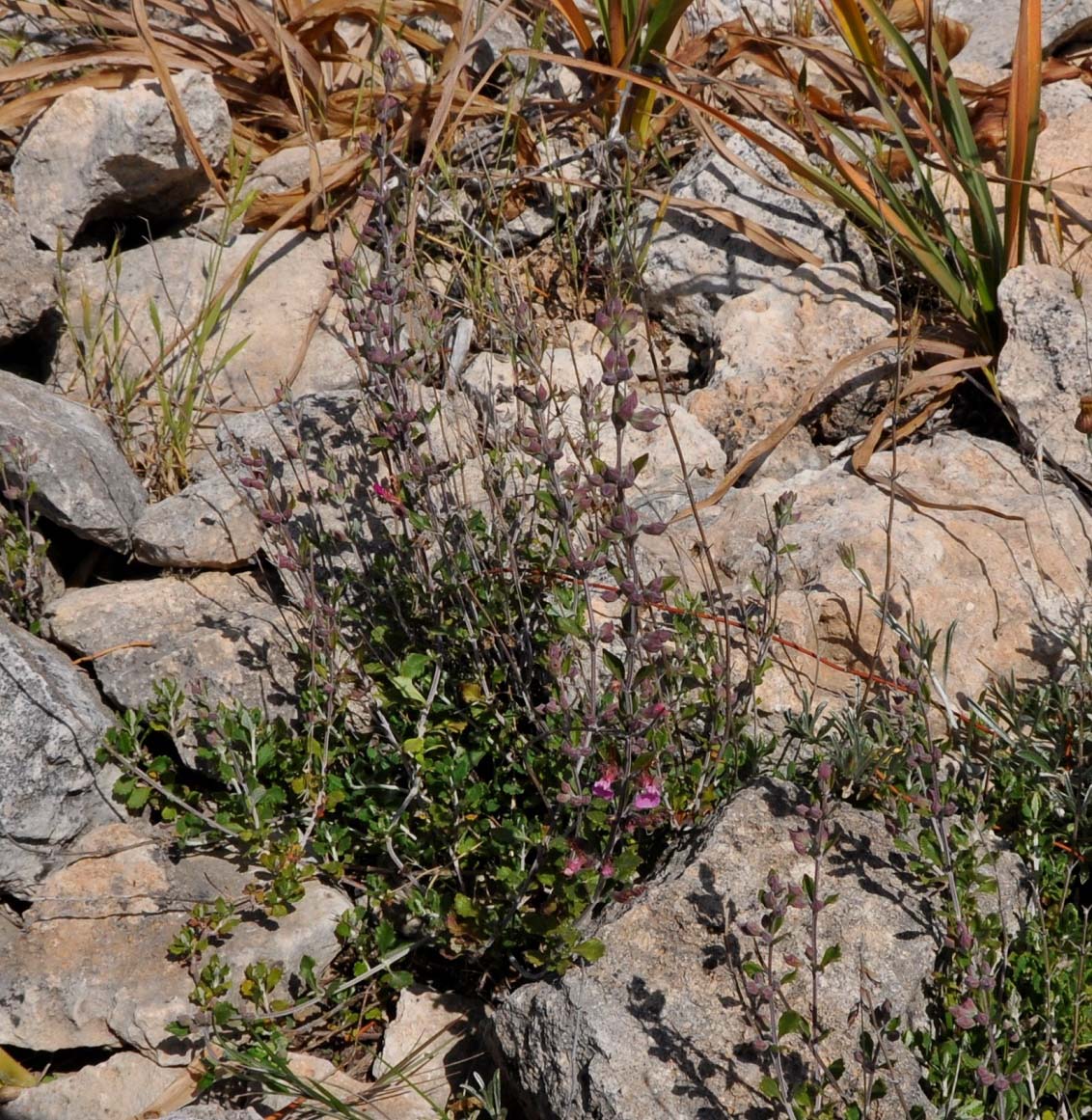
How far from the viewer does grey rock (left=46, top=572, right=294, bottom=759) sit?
3283 mm

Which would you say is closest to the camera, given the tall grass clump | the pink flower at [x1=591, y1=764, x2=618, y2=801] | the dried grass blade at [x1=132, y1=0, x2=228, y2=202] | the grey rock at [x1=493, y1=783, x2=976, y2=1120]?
the grey rock at [x1=493, y1=783, x2=976, y2=1120]

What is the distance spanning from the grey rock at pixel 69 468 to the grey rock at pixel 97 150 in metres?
0.93

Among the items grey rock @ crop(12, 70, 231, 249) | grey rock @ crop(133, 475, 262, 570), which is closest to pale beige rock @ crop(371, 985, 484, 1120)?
grey rock @ crop(133, 475, 262, 570)

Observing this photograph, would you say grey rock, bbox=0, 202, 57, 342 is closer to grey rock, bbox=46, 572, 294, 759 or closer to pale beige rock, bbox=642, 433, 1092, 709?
grey rock, bbox=46, 572, 294, 759

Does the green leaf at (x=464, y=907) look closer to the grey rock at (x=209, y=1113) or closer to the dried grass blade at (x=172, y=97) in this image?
the grey rock at (x=209, y=1113)

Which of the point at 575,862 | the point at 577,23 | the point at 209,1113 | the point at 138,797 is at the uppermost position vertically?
the point at 577,23

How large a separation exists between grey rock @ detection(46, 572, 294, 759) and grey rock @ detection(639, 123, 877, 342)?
1909mm

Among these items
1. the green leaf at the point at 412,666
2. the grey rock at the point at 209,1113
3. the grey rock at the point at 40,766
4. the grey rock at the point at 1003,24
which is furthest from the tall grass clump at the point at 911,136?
the grey rock at the point at 209,1113

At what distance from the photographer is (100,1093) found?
2666mm

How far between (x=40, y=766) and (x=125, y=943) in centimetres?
48

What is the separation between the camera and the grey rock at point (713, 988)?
2348mm

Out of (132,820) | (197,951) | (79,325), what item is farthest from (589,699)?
(79,325)

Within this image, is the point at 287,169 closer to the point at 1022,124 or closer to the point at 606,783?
the point at 1022,124

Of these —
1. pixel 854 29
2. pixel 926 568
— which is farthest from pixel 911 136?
pixel 926 568
